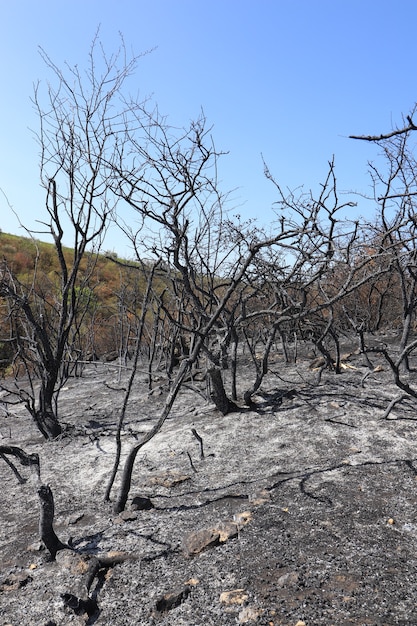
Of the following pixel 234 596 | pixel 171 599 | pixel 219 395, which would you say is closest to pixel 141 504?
pixel 171 599

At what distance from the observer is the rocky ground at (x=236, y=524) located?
81.6 inches

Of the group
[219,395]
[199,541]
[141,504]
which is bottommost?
[141,504]

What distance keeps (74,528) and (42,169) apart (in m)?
3.25

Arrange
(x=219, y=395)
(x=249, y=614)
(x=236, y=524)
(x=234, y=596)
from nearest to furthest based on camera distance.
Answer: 1. (x=249, y=614)
2. (x=234, y=596)
3. (x=236, y=524)
4. (x=219, y=395)

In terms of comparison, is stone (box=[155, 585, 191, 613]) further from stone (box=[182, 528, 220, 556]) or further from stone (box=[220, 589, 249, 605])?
stone (box=[182, 528, 220, 556])

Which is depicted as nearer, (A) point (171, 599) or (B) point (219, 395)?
(A) point (171, 599)

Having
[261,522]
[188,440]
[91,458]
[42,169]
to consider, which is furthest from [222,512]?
[42,169]

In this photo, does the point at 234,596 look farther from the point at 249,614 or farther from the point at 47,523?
the point at 47,523

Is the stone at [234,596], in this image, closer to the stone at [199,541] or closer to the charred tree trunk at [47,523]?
the stone at [199,541]

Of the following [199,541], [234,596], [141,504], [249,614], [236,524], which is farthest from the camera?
[141,504]

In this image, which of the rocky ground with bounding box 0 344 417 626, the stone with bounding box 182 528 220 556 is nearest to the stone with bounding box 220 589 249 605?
the rocky ground with bounding box 0 344 417 626

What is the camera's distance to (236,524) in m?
2.73

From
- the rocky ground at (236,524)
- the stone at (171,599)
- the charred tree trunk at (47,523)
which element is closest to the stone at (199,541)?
the rocky ground at (236,524)

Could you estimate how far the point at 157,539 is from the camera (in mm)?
2744
